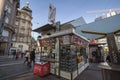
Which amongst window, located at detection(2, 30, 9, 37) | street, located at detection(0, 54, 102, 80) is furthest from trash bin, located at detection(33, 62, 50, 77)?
window, located at detection(2, 30, 9, 37)

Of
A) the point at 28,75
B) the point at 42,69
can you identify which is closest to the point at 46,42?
the point at 42,69

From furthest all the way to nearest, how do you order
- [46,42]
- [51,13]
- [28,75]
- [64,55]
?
1. [51,13]
2. [46,42]
3. [28,75]
4. [64,55]

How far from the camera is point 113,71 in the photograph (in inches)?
81.8

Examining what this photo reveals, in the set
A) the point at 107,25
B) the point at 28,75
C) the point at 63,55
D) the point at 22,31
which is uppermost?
the point at 22,31

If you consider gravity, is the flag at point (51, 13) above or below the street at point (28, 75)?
above

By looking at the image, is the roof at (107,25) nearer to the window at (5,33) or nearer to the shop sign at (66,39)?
the shop sign at (66,39)

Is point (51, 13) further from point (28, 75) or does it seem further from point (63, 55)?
point (28, 75)

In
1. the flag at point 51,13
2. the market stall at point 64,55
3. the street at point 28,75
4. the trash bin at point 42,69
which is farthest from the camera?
the flag at point 51,13

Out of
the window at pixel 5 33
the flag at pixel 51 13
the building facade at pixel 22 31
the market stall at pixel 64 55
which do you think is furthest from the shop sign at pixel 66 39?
the building facade at pixel 22 31

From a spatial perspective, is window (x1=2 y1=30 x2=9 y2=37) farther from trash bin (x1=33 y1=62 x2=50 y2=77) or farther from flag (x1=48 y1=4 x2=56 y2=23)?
trash bin (x1=33 y1=62 x2=50 y2=77)

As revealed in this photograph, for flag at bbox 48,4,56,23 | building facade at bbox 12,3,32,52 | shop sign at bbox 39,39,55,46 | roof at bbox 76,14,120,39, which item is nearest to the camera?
shop sign at bbox 39,39,55,46

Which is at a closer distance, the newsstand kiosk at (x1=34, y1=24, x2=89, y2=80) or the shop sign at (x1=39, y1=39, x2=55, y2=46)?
the newsstand kiosk at (x1=34, y1=24, x2=89, y2=80)

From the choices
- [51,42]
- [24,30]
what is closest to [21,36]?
[24,30]

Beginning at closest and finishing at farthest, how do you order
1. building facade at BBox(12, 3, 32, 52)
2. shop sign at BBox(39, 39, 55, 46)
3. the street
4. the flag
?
1. the street
2. shop sign at BBox(39, 39, 55, 46)
3. the flag
4. building facade at BBox(12, 3, 32, 52)
